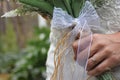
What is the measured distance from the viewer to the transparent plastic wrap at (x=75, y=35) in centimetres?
133

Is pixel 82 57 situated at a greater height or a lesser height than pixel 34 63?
greater

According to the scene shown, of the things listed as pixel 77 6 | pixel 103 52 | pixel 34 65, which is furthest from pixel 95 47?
pixel 34 65

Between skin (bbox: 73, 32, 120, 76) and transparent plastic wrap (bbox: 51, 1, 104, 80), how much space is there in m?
0.01

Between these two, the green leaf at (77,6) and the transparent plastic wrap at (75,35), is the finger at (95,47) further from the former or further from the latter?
the green leaf at (77,6)

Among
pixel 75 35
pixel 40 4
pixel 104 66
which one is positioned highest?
pixel 40 4

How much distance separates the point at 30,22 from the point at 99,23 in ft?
18.2

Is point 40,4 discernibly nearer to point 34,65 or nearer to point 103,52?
point 103,52

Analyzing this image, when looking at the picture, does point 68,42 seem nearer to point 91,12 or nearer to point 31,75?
point 91,12

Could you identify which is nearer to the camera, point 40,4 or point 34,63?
point 40,4

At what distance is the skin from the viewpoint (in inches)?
51.6

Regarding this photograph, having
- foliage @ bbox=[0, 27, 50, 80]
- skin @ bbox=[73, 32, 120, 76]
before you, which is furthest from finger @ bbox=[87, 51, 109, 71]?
foliage @ bbox=[0, 27, 50, 80]

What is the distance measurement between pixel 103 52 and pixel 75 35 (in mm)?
123

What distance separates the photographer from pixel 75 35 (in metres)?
1.36

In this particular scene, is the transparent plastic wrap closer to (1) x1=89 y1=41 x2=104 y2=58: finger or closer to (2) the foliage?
(1) x1=89 y1=41 x2=104 y2=58: finger
